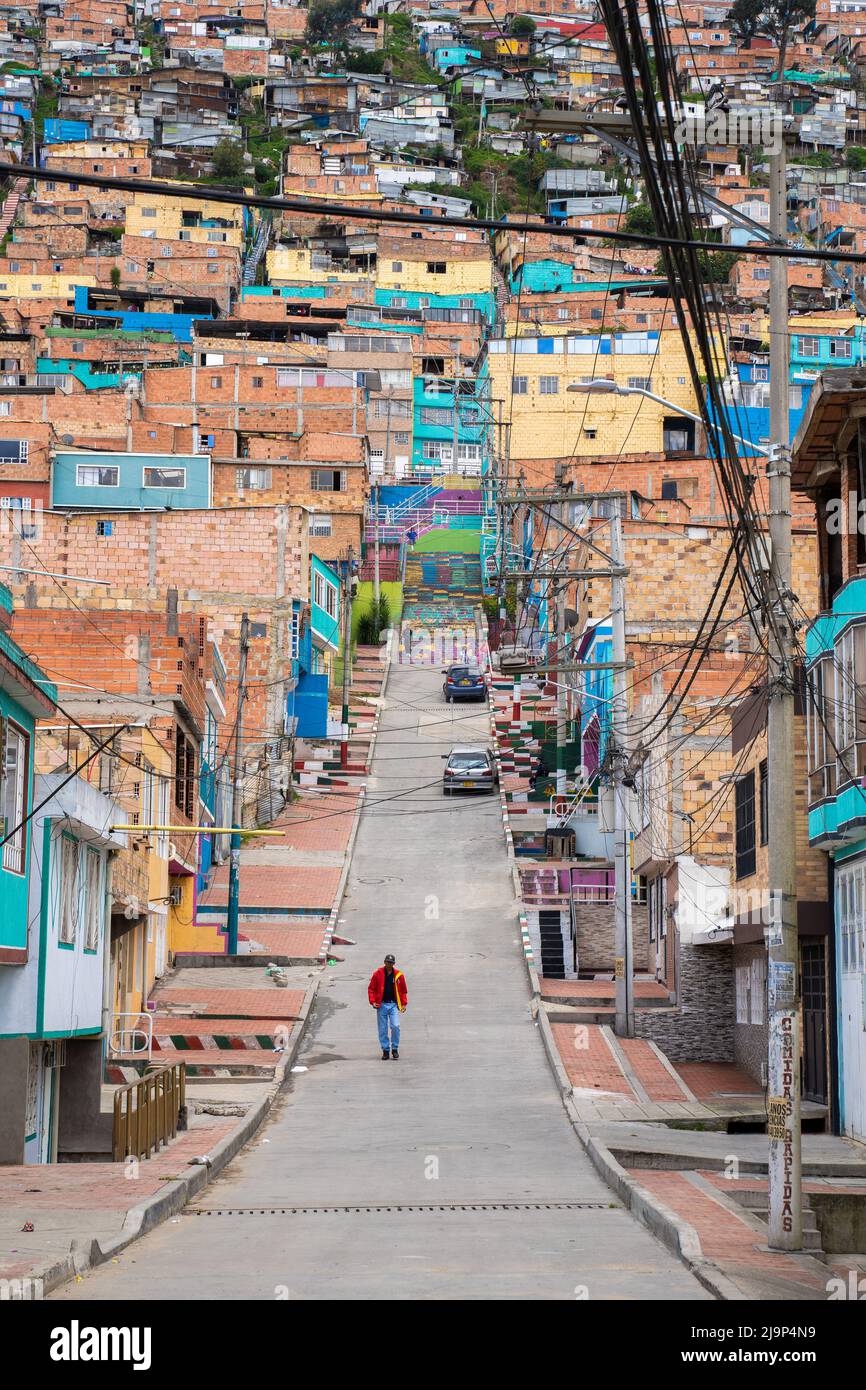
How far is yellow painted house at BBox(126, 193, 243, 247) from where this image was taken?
13275 cm

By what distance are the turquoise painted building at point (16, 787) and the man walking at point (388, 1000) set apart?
764cm

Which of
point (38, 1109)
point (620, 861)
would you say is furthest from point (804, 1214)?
point (620, 861)

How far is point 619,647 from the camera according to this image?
111 ft

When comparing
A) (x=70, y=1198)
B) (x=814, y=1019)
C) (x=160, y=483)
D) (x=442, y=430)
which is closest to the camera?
(x=70, y=1198)

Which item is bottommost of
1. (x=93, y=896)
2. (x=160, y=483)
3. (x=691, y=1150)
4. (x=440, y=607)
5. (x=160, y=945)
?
(x=691, y=1150)

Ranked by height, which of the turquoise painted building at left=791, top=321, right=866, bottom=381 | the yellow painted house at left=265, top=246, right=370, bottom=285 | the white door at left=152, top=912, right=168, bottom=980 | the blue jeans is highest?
the yellow painted house at left=265, top=246, right=370, bottom=285

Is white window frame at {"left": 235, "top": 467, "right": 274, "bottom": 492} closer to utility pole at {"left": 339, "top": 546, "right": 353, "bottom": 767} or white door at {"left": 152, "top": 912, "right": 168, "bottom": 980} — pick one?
utility pole at {"left": 339, "top": 546, "right": 353, "bottom": 767}

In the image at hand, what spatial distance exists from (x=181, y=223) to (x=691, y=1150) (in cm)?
12269

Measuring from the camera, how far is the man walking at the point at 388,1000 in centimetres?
2848

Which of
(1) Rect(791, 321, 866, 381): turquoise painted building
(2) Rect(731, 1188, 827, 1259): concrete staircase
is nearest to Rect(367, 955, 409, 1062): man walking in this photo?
(2) Rect(731, 1188, 827, 1259): concrete staircase

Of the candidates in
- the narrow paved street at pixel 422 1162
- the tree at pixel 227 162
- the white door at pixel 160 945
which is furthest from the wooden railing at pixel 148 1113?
the tree at pixel 227 162

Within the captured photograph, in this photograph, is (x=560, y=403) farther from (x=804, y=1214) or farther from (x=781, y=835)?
(x=804, y=1214)

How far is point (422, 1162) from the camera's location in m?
20.8

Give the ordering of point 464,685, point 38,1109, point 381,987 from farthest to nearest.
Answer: point 464,685 < point 381,987 < point 38,1109
